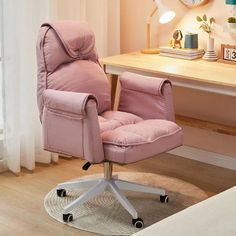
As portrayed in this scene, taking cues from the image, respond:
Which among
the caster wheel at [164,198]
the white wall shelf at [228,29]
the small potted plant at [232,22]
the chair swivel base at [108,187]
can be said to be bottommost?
the caster wheel at [164,198]

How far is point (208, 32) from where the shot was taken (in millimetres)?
4027

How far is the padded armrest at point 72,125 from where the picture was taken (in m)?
2.99

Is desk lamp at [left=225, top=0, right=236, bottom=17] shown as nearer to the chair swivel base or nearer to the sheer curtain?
the sheer curtain

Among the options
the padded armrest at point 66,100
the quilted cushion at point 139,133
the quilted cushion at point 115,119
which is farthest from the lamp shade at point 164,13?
the padded armrest at point 66,100

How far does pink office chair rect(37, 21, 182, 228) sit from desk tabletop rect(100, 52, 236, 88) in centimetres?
22

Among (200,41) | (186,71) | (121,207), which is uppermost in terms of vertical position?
(200,41)

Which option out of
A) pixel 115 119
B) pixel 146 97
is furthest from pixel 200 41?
pixel 115 119

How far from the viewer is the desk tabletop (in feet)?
11.3

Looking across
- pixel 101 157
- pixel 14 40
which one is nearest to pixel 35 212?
pixel 101 157

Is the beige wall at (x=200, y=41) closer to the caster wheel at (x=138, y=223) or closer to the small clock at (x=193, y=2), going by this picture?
the small clock at (x=193, y=2)

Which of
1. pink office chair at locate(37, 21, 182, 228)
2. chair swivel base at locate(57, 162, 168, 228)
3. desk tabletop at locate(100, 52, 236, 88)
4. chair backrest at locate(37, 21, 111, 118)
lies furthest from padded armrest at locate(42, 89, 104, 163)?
desk tabletop at locate(100, 52, 236, 88)

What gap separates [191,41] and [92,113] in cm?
131

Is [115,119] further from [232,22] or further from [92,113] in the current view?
[232,22]

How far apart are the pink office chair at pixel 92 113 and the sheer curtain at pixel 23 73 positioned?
45cm
